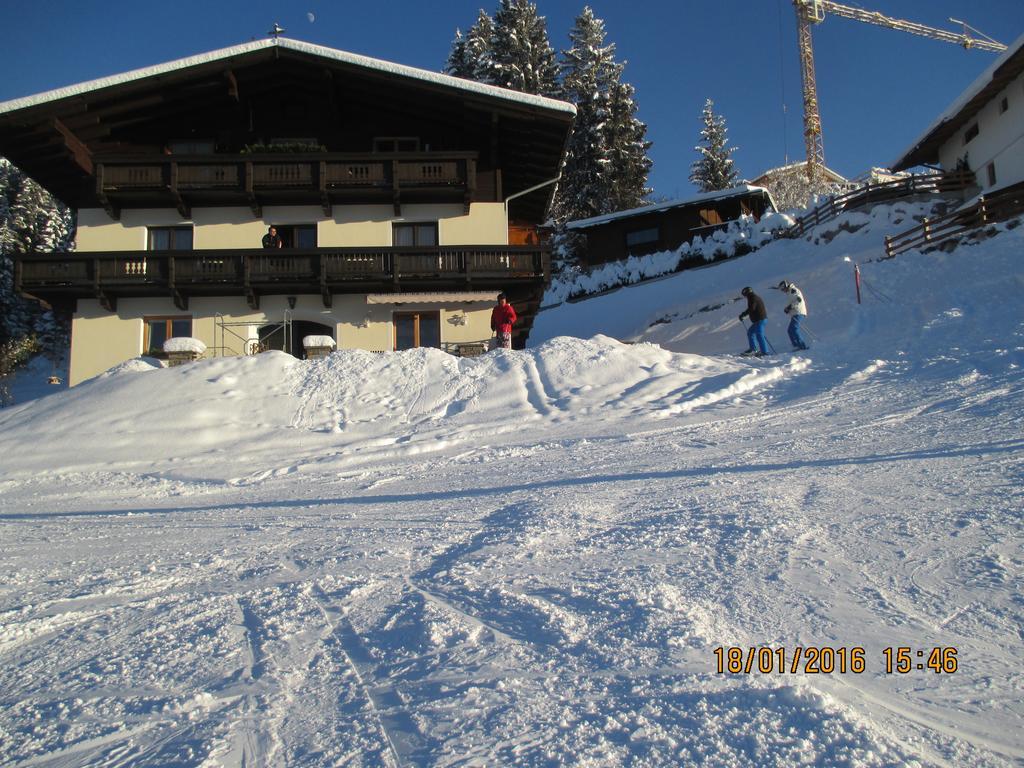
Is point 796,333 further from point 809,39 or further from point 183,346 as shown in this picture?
point 809,39

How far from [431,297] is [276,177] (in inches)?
219

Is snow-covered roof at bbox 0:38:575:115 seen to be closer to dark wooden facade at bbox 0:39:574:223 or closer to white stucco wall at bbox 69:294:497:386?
Answer: dark wooden facade at bbox 0:39:574:223

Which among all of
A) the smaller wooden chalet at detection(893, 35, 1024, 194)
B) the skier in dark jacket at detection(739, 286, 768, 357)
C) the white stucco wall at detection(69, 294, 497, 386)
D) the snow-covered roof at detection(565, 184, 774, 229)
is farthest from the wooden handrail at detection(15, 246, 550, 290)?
the snow-covered roof at detection(565, 184, 774, 229)

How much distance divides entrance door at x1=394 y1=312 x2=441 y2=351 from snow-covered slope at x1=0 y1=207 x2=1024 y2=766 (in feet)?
30.5

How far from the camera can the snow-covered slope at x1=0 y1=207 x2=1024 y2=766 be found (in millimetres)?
3268

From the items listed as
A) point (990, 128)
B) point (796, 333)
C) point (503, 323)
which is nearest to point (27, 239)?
point (503, 323)

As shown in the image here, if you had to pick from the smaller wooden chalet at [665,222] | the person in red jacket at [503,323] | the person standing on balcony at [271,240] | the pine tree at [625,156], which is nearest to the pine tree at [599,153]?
the pine tree at [625,156]

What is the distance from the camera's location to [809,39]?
8062 cm

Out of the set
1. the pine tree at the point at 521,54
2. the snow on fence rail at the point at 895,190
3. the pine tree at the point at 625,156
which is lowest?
the snow on fence rail at the point at 895,190

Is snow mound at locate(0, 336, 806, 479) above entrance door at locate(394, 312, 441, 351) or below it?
below

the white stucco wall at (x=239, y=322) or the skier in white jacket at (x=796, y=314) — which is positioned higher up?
the white stucco wall at (x=239, y=322)

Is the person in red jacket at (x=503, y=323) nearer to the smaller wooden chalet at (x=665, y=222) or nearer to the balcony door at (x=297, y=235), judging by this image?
the balcony door at (x=297, y=235)

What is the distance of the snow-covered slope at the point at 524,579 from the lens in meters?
3.27

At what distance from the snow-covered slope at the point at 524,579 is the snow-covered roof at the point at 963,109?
1724cm
